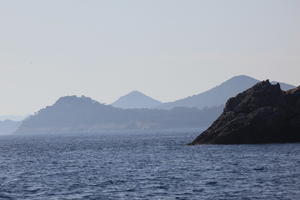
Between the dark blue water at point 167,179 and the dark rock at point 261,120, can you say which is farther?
the dark rock at point 261,120

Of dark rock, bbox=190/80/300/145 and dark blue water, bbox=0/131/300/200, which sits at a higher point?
dark rock, bbox=190/80/300/145

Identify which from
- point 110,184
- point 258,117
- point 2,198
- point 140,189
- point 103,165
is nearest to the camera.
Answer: point 2,198

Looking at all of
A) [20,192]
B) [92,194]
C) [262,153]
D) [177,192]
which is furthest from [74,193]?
[262,153]

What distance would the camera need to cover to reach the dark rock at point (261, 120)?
12681 centimetres

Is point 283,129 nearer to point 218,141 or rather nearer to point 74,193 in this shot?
point 218,141

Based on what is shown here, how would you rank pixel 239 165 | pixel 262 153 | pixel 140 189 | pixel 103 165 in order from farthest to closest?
1. pixel 262 153
2. pixel 103 165
3. pixel 239 165
4. pixel 140 189

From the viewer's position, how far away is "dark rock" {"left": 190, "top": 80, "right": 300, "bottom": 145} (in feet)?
416

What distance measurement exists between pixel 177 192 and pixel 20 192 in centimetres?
1702

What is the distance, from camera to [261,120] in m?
126

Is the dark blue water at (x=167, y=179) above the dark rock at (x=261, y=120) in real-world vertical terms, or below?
below

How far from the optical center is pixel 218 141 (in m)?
133

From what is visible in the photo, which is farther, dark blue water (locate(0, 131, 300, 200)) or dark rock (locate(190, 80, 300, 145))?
dark rock (locate(190, 80, 300, 145))

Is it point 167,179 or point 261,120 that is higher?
point 261,120

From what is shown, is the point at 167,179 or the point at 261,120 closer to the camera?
the point at 167,179
